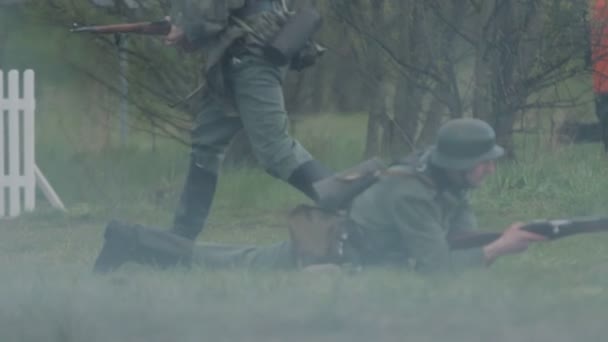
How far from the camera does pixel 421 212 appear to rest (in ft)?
18.7

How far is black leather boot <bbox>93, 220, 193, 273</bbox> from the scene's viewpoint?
20.5ft

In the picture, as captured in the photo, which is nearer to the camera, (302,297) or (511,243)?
(302,297)

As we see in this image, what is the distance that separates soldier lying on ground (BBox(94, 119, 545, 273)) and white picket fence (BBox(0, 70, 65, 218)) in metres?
4.71

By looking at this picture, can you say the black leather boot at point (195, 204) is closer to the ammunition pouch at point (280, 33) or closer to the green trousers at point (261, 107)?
the green trousers at point (261, 107)

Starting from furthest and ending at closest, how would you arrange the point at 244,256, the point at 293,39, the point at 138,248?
the point at 293,39, the point at 244,256, the point at 138,248

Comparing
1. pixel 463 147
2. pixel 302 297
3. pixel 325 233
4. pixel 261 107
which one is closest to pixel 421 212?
pixel 463 147

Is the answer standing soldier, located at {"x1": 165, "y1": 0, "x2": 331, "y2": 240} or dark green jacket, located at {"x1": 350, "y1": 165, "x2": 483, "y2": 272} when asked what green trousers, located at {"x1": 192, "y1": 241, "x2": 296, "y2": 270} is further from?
dark green jacket, located at {"x1": 350, "y1": 165, "x2": 483, "y2": 272}

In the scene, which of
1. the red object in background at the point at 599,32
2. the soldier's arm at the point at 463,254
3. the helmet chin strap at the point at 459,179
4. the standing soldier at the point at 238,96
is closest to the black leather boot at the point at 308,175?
the standing soldier at the point at 238,96

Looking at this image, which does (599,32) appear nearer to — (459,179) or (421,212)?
(459,179)

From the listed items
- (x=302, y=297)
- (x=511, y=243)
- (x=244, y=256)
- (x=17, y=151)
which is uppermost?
(x=511, y=243)

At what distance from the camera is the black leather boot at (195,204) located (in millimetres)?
6801

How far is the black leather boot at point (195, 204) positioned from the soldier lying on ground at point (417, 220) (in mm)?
612

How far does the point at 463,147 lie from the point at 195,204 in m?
1.68

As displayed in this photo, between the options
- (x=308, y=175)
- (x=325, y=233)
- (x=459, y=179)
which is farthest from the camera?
(x=308, y=175)
